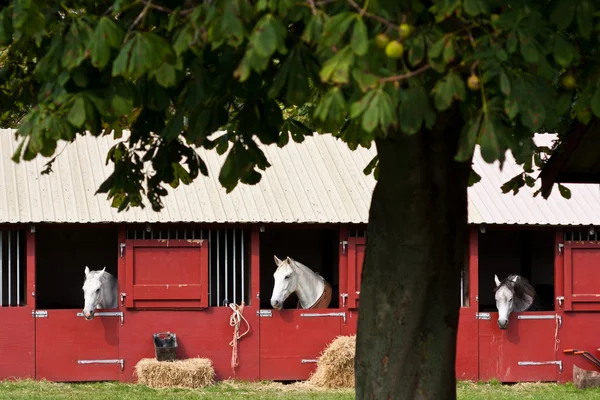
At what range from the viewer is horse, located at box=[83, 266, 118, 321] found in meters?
13.1

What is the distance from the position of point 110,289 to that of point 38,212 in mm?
1281

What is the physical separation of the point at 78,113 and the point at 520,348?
1047 cm

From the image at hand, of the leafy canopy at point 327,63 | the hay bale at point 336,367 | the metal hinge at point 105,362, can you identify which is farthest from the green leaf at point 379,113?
the metal hinge at point 105,362

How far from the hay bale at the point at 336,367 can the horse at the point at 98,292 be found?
2605mm

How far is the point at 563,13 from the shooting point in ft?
14.0

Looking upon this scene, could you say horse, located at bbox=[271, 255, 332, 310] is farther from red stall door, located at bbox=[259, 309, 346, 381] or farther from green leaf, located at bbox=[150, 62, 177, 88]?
green leaf, located at bbox=[150, 62, 177, 88]

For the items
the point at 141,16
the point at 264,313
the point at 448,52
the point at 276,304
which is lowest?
the point at 264,313

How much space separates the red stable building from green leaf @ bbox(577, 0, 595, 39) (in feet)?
30.4

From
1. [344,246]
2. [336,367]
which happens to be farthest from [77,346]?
[344,246]

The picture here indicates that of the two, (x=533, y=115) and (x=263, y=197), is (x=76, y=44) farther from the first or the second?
(x=263, y=197)

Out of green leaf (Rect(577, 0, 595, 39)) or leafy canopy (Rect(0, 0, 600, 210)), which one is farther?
green leaf (Rect(577, 0, 595, 39))

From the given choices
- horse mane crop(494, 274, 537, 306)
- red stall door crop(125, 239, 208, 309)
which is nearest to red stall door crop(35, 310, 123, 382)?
red stall door crop(125, 239, 208, 309)

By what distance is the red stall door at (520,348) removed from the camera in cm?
1391

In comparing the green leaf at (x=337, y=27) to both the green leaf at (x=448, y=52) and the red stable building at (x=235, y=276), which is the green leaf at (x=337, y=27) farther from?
→ the red stable building at (x=235, y=276)
